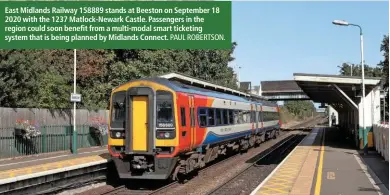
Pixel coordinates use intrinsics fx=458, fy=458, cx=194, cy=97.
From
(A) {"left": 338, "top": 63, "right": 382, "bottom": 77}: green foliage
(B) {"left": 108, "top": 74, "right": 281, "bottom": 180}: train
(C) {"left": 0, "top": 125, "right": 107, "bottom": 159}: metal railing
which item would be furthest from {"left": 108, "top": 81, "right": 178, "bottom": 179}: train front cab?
(A) {"left": 338, "top": 63, "right": 382, "bottom": 77}: green foliage

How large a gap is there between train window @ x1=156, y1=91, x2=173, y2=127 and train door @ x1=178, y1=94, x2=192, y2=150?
40 centimetres

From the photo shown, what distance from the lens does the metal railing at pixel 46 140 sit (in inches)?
850

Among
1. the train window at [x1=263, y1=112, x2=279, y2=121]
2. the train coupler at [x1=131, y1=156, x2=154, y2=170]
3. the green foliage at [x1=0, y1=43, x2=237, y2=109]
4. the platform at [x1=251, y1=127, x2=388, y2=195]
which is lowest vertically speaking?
the platform at [x1=251, y1=127, x2=388, y2=195]

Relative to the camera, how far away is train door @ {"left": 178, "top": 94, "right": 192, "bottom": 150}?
48.4ft

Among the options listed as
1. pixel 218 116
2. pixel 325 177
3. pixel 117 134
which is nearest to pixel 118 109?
pixel 117 134

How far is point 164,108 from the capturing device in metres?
14.5

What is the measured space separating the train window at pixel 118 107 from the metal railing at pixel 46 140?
8833 mm

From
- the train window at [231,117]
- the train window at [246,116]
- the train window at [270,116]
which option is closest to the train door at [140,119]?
the train window at [231,117]

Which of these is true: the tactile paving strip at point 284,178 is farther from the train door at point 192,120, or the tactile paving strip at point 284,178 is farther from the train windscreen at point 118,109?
the train windscreen at point 118,109

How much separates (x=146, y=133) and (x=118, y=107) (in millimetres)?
1456

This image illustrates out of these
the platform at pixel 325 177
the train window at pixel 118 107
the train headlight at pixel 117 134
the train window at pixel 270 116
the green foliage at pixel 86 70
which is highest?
the green foliage at pixel 86 70

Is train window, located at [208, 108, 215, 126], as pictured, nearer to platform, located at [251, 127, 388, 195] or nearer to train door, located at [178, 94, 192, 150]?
train door, located at [178, 94, 192, 150]

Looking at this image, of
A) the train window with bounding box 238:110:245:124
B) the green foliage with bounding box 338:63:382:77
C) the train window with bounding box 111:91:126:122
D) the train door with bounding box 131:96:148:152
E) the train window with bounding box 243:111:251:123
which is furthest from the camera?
the green foliage with bounding box 338:63:382:77

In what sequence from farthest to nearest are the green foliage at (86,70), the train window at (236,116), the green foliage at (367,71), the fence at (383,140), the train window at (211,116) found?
1. the green foliage at (367,71)
2. the green foliage at (86,70)
3. the train window at (236,116)
4. the fence at (383,140)
5. the train window at (211,116)
